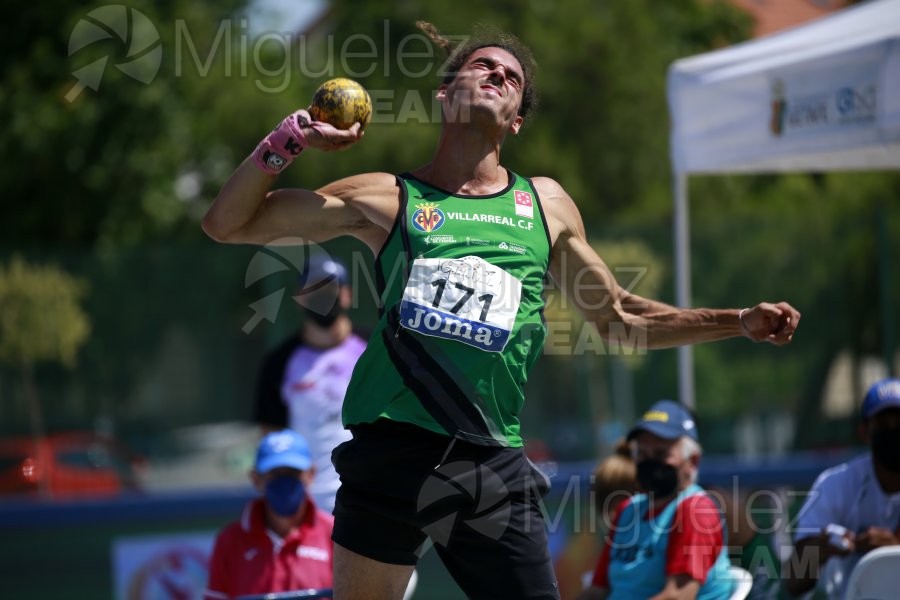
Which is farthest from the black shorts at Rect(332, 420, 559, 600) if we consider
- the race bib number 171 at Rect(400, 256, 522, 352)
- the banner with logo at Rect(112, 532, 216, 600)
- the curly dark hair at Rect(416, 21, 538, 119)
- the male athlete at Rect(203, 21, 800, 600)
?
the banner with logo at Rect(112, 532, 216, 600)

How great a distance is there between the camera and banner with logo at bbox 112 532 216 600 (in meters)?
6.62

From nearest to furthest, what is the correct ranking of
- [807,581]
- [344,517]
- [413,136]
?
[344,517]
[807,581]
[413,136]

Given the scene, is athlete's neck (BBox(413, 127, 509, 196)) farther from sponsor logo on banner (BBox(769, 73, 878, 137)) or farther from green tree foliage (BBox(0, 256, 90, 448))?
green tree foliage (BBox(0, 256, 90, 448))

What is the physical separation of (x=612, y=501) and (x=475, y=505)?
207cm

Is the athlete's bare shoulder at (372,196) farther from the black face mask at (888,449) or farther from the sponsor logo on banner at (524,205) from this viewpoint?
the black face mask at (888,449)

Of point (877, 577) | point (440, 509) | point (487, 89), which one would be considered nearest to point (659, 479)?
point (877, 577)

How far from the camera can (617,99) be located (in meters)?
18.2

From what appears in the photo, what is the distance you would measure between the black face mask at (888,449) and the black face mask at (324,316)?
2.65 meters

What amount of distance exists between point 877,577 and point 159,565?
4.34 metres

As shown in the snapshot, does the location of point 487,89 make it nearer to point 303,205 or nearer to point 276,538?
point 303,205

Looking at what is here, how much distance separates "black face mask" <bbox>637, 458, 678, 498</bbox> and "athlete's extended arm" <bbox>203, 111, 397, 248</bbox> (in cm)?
184

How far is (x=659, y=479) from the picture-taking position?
4.41m

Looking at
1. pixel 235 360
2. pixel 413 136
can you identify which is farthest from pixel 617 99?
pixel 235 360

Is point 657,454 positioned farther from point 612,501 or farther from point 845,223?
point 845,223
